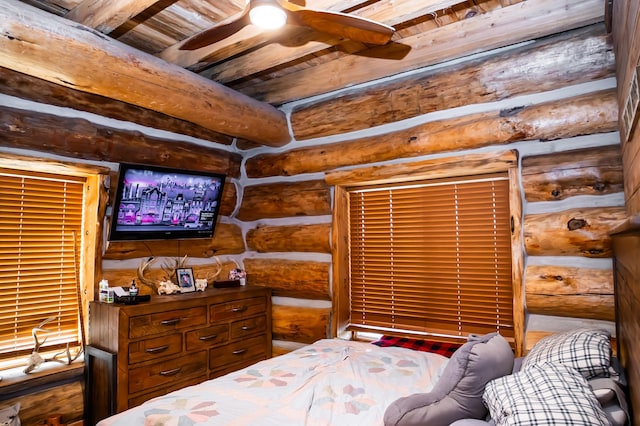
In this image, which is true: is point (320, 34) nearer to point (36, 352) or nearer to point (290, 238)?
point (290, 238)

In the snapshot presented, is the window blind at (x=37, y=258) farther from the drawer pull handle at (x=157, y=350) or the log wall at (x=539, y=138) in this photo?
the log wall at (x=539, y=138)

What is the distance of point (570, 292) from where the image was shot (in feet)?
8.54

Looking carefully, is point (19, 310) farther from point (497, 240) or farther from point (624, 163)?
point (624, 163)

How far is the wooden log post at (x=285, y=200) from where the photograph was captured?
3856mm

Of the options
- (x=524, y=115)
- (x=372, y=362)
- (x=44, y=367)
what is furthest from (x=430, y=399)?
(x=44, y=367)

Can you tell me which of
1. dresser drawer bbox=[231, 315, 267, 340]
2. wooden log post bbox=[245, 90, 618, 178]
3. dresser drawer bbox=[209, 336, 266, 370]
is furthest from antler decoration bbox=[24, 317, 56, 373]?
wooden log post bbox=[245, 90, 618, 178]

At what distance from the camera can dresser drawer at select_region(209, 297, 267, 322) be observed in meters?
3.57

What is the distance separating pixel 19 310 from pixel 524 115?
12.8 ft

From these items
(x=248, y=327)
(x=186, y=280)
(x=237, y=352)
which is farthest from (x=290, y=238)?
(x=237, y=352)

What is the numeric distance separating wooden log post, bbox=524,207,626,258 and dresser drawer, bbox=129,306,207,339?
8.48 feet

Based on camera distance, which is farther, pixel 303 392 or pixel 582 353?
pixel 303 392

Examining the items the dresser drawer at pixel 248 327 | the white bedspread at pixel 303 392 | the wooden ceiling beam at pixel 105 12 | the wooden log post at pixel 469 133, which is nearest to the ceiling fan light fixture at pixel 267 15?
the wooden ceiling beam at pixel 105 12

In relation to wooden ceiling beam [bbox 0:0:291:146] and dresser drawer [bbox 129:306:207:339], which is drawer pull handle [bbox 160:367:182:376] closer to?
dresser drawer [bbox 129:306:207:339]

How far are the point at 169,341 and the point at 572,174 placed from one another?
3.13 metres
